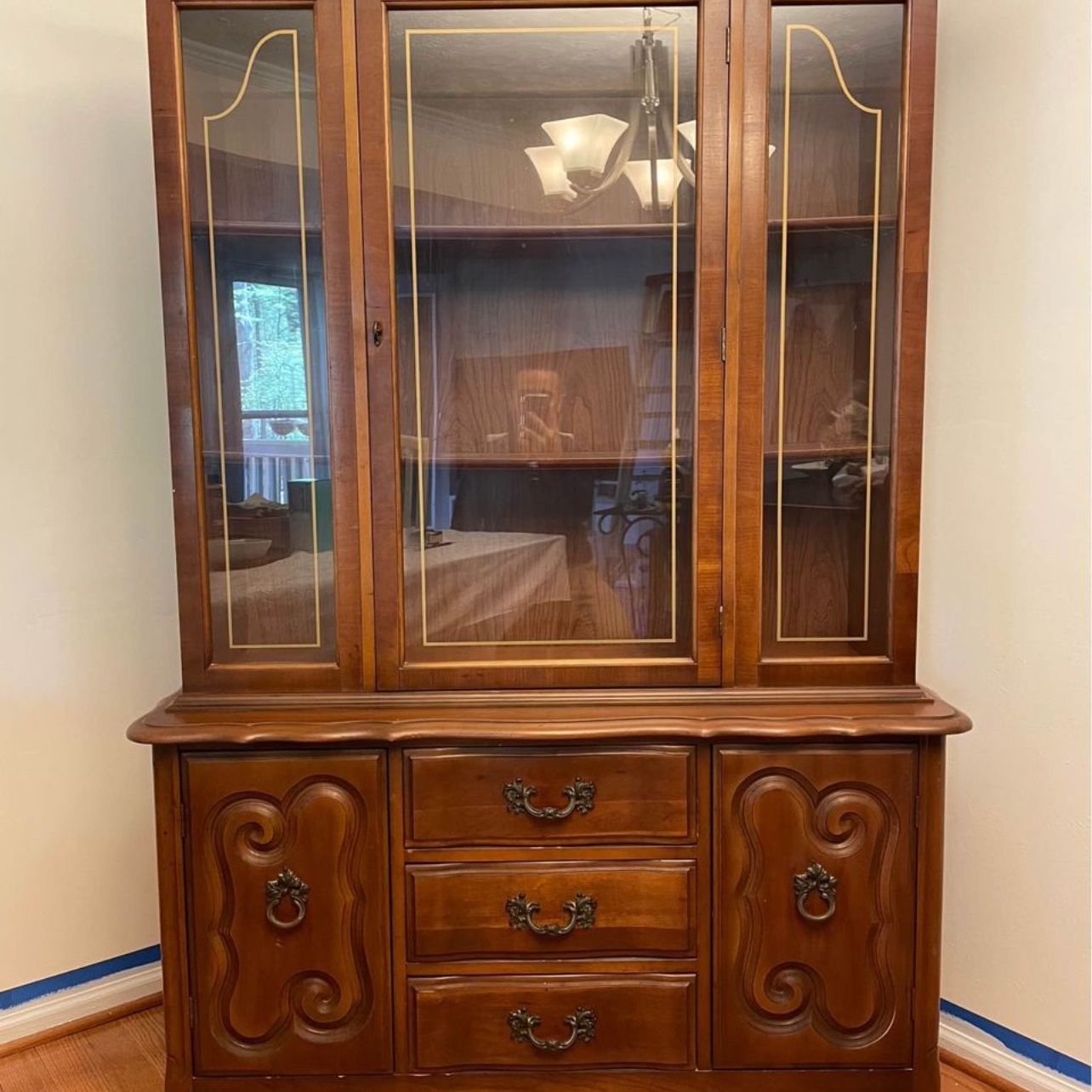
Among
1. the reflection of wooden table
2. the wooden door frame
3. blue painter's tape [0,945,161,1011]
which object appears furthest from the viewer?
blue painter's tape [0,945,161,1011]

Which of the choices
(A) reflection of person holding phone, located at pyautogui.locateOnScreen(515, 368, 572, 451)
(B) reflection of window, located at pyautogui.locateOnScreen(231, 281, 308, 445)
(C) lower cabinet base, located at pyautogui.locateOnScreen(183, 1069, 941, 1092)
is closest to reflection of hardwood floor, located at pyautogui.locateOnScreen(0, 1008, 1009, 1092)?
(C) lower cabinet base, located at pyautogui.locateOnScreen(183, 1069, 941, 1092)

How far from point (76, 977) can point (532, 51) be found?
67.5 inches

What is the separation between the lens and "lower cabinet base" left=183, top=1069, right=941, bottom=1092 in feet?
3.98

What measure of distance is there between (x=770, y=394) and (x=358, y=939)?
0.97 meters

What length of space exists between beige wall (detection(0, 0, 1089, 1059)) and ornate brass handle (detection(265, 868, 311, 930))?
52 centimetres

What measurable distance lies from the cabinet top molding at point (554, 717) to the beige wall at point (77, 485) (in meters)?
0.40

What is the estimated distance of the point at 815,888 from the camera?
118cm

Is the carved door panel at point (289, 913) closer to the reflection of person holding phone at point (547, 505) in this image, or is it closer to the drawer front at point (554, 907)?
the drawer front at point (554, 907)

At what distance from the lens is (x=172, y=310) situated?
1.17 meters

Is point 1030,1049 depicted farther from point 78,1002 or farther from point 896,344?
point 78,1002

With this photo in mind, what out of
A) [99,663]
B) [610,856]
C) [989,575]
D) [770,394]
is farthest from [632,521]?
[99,663]

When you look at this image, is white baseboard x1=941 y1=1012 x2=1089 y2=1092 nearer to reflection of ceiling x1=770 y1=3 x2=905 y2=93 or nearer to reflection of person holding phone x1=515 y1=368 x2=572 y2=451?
reflection of person holding phone x1=515 y1=368 x2=572 y2=451

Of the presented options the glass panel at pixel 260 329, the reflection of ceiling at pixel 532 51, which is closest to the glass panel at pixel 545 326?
the reflection of ceiling at pixel 532 51

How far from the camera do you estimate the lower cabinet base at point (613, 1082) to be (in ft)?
3.98
